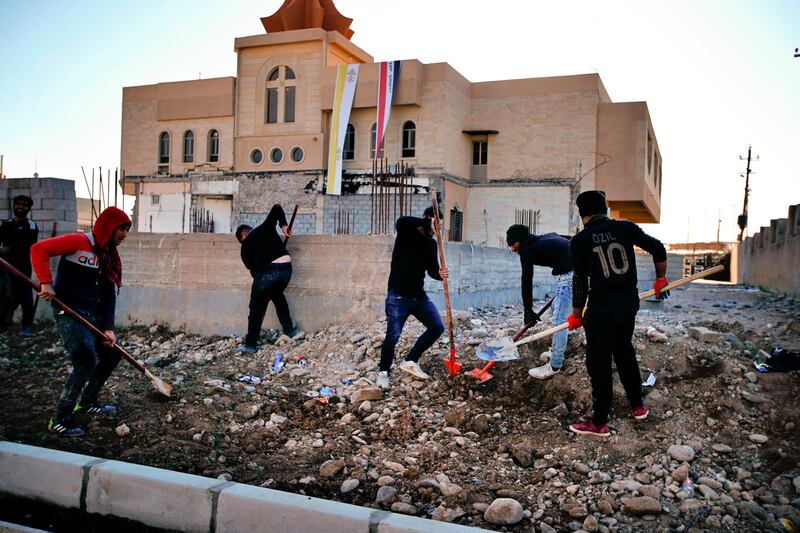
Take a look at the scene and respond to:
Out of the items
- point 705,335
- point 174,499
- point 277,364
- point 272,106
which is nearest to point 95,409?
point 174,499

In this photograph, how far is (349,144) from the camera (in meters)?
29.2

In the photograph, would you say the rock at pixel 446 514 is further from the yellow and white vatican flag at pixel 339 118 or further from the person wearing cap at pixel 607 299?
the yellow and white vatican flag at pixel 339 118

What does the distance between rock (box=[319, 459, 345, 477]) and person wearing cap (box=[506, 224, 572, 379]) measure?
222cm

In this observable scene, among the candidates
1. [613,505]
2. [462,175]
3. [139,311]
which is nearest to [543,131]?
[462,175]

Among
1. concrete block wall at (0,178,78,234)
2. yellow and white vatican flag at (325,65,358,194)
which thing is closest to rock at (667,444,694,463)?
concrete block wall at (0,178,78,234)

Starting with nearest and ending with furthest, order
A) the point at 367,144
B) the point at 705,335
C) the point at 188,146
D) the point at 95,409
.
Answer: the point at 95,409, the point at 705,335, the point at 367,144, the point at 188,146

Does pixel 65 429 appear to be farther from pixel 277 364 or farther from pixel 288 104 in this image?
pixel 288 104

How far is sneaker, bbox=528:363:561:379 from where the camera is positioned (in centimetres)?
614

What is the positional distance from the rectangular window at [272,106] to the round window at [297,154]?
6.31 ft

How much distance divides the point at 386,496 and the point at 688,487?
1985mm

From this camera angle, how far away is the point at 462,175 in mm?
28969

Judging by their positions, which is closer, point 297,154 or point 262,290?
point 262,290

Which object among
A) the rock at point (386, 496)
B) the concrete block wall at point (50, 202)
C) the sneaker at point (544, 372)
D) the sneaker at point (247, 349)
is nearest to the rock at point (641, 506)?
the rock at point (386, 496)

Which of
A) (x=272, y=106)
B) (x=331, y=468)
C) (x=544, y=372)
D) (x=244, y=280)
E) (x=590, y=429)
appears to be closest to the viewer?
(x=331, y=468)
